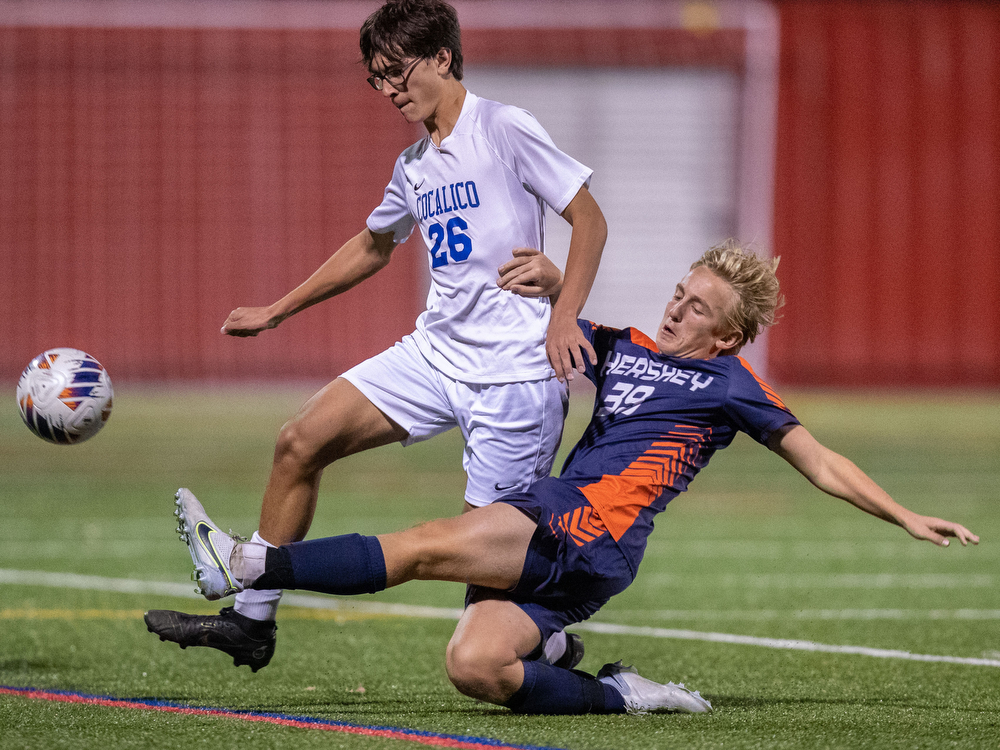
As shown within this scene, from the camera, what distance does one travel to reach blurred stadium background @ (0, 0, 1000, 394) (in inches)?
601

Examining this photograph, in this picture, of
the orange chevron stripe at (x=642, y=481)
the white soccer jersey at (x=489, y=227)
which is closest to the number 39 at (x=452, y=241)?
the white soccer jersey at (x=489, y=227)

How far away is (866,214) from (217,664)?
12.9 m

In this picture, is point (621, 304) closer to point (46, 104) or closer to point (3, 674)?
point (46, 104)

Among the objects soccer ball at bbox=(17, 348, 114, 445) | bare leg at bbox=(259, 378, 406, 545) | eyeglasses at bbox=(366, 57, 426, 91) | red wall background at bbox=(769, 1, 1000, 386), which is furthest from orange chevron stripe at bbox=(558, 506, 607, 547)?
red wall background at bbox=(769, 1, 1000, 386)

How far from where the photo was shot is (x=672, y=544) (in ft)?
28.1

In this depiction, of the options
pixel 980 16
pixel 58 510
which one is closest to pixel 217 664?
pixel 58 510

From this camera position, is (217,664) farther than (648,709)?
Yes

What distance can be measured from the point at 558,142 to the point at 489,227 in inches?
458

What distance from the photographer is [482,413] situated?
13.9ft

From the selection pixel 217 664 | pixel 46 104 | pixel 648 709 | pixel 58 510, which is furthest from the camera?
pixel 46 104

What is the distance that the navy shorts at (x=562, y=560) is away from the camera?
3.88 m

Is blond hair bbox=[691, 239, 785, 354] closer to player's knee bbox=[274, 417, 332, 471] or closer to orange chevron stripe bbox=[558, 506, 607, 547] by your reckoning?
orange chevron stripe bbox=[558, 506, 607, 547]

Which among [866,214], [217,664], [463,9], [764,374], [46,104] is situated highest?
[463,9]

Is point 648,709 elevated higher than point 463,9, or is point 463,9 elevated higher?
point 463,9
